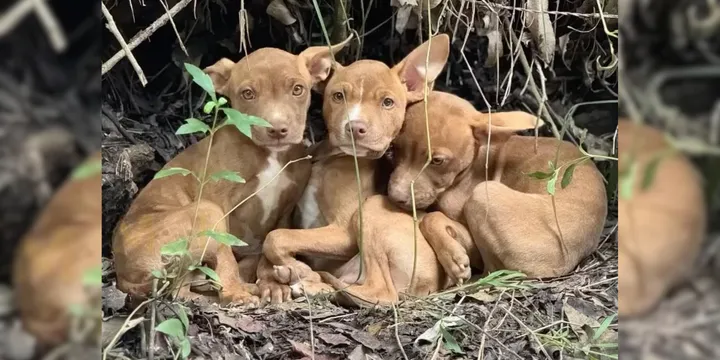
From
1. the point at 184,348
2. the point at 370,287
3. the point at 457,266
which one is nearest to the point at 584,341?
the point at 457,266

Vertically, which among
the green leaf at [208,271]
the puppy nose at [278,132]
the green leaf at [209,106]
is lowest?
the green leaf at [208,271]

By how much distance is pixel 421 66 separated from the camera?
190 cm

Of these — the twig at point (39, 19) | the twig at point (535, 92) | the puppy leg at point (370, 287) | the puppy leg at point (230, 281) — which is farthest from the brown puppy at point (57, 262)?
the twig at point (535, 92)

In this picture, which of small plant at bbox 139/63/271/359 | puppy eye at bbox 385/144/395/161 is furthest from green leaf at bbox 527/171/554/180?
small plant at bbox 139/63/271/359

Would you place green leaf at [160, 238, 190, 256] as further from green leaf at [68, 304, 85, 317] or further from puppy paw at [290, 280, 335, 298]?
green leaf at [68, 304, 85, 317]

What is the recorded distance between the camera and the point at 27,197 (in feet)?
2.75

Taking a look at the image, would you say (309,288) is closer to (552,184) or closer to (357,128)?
(357,128)

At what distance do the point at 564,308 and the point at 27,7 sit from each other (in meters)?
1.32

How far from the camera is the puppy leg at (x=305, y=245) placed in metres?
1.86

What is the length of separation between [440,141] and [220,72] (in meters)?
0.61

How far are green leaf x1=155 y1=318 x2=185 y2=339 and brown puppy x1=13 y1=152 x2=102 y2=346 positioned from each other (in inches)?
17.2

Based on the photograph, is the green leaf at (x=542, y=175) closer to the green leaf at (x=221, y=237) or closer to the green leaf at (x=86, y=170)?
the green leaf at (x=221, y=237)

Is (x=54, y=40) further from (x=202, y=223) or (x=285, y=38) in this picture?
(x=285, y=38)

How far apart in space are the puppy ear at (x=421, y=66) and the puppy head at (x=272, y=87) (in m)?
0.20
